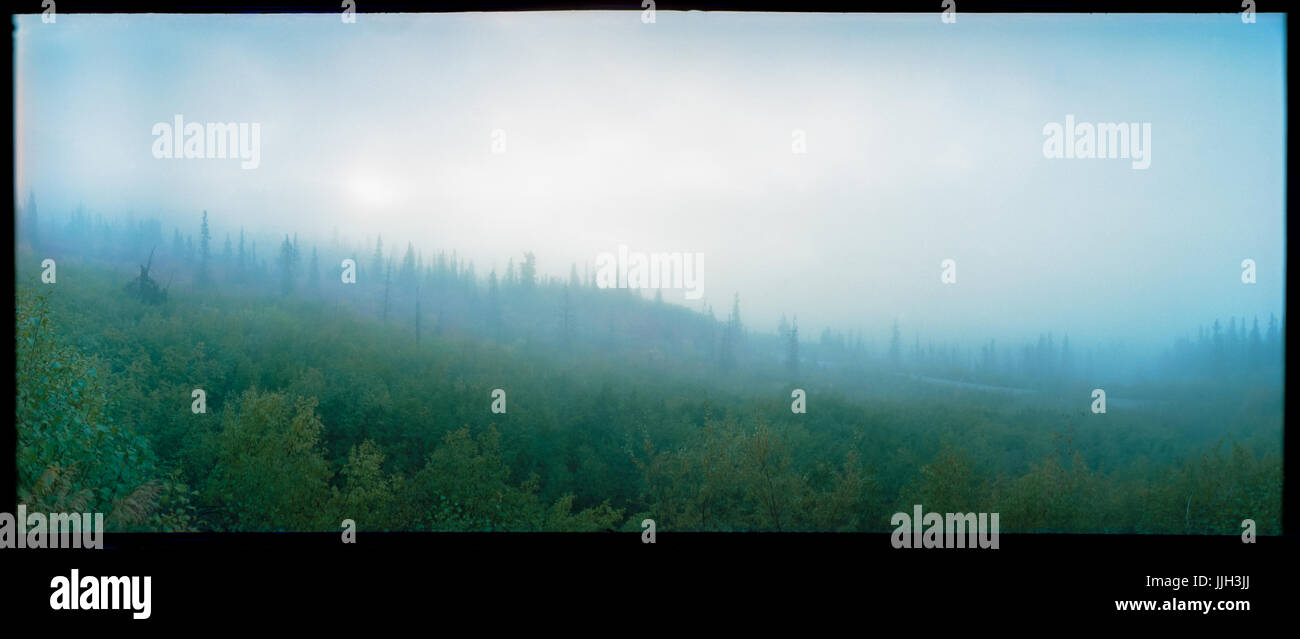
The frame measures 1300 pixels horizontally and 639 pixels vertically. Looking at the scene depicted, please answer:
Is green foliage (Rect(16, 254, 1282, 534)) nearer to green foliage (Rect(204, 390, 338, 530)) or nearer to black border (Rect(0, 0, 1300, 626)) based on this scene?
green foliage (Rect(204, 390, 338, 530))

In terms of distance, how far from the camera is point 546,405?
12.5ft

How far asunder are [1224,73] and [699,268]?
320cm

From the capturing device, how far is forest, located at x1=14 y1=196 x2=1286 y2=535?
3654mm

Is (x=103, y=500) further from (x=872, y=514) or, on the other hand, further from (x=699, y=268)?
(x=872, y=514)

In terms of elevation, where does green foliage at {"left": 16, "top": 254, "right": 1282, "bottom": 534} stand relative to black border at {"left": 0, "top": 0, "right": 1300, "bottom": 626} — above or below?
above

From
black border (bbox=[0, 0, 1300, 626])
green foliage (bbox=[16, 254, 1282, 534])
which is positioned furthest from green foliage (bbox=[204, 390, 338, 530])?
black border (bbox=[0, 0, 1300, 626])

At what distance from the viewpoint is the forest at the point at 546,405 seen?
3.65 meters
